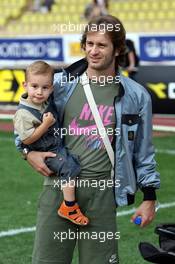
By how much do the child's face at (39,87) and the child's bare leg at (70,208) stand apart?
49 cm

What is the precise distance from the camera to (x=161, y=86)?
14.6 meters

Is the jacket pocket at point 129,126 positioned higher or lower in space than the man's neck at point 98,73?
lower

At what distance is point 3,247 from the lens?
21.6ft

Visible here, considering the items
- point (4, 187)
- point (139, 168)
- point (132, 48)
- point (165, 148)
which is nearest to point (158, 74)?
point (132, 48)

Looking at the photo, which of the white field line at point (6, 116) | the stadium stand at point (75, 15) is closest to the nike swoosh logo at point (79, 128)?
the white field line at point (6, 116)

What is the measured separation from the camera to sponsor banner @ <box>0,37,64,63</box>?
17.7 m

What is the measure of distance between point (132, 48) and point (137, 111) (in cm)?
1189

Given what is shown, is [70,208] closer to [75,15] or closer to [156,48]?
[156,48]

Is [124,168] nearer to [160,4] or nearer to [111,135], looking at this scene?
[111,135]

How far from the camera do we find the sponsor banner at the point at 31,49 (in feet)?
58.2

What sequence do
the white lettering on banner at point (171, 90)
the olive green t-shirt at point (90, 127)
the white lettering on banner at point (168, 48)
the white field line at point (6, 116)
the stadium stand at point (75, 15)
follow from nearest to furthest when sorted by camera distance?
the olive green t-shirt at point (90, 127)
the white lettering on banner at point (171, 90)
the white field line at point (6, 116)
the white lettering on banner at point (168, 48)
the stadium stand at point (75, 15)

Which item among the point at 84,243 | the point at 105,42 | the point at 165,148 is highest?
the point at 105,42

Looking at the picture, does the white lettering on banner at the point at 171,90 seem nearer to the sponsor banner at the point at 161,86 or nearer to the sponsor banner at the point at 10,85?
the sponsor banner at the point at 161,86

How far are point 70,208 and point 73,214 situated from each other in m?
0.04
